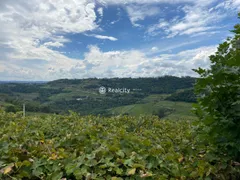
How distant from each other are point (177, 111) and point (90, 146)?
217 ft

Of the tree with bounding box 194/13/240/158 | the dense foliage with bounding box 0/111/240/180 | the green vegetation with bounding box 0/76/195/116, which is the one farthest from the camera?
the green vegetation with bounding box 0/76/195/116

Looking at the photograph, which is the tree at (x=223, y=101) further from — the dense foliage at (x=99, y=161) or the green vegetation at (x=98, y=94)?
the green vegetation at (x=98, y=94)

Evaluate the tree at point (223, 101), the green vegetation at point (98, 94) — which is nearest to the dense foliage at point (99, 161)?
the tree at point (223, 101)

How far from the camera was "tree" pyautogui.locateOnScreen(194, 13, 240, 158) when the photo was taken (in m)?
2.65

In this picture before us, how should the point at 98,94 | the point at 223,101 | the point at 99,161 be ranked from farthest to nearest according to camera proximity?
1. the point at 98,94
2. the point at 223,101
3. the point at 99,161

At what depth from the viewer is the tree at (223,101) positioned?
2.65 meters

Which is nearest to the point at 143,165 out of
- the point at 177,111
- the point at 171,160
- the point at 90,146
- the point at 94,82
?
the point at 171,160

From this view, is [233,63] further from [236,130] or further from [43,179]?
[43,179]

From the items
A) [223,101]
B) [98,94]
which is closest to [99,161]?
[223,101]

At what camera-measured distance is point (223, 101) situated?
2791 millimetres

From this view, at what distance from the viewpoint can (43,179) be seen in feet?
7.04

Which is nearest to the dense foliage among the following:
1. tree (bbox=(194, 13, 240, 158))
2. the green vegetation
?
tree (bbox=(194, 13, 240, 158))

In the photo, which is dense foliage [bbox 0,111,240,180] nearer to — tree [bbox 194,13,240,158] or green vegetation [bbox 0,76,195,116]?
tree [bbox 194,13,240,158]

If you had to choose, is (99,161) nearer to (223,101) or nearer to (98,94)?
(223,101)
